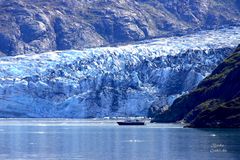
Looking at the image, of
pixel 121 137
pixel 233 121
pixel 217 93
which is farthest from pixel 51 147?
pixel 217 93

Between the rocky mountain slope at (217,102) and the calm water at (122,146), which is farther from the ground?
the calm water at (122,146)

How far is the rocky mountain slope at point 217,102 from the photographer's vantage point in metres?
169

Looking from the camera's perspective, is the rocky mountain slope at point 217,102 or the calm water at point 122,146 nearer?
the calm water at point 122,146

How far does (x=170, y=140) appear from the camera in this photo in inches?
5335

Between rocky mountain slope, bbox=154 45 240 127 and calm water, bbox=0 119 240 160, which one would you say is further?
rocky mountain slope, bbox=154 45 240 127

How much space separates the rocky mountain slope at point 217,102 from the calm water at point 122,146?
360 inches

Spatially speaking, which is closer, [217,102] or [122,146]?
[122,146]

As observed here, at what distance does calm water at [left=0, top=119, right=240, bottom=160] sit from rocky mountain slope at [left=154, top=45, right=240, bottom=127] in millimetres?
9132

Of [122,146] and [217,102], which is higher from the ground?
[122,146]

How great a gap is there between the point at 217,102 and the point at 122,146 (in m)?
59.0

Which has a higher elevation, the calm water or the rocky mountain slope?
the calm water

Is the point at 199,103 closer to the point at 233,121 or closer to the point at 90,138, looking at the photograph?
the point at 233,121

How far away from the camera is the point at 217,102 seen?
181500 mm

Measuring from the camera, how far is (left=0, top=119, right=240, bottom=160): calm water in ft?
357
